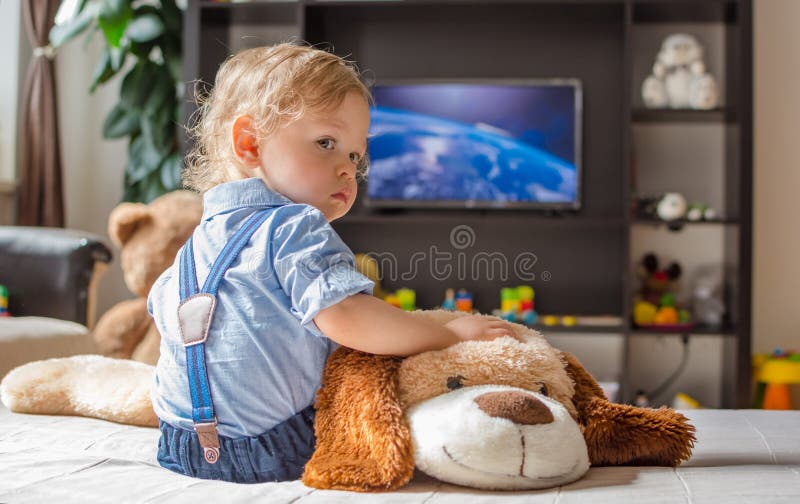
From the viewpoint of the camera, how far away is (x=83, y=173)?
3.98 m

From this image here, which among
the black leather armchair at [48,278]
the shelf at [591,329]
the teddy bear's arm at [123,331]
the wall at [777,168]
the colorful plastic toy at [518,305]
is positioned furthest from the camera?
the wall at [777,168]

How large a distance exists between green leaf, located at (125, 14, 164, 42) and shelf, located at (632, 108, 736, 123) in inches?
72.4

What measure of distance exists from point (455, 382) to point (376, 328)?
9cm

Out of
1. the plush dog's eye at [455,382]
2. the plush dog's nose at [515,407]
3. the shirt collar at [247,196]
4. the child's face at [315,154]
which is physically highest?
the child's face at [315,154]

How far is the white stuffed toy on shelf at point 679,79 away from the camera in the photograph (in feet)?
10.5

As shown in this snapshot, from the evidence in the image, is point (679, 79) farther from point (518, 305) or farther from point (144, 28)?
point (144, 28)

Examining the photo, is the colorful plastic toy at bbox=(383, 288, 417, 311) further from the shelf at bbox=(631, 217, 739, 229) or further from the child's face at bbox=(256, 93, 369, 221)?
the child's face at bbox=(256, 93, 369, 221)

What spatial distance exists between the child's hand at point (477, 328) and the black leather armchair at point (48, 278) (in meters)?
1.56

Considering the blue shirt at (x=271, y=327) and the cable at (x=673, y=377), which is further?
the cable at (x=673, y=377)

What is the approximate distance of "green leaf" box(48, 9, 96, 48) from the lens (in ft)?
11.2

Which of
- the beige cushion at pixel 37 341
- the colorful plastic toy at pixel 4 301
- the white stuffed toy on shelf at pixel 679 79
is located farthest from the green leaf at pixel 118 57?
the white stuffed toy on shelf at pixel 679 79

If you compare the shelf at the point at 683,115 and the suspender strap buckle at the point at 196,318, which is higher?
the shelf at the point at 683,115

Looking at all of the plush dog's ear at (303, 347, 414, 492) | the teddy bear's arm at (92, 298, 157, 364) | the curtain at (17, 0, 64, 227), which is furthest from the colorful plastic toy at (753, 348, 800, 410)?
the curtain at (17, 0, 64, 227)

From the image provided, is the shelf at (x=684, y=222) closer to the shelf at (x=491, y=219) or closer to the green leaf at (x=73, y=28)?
the shelf at (x=491, y=219)
